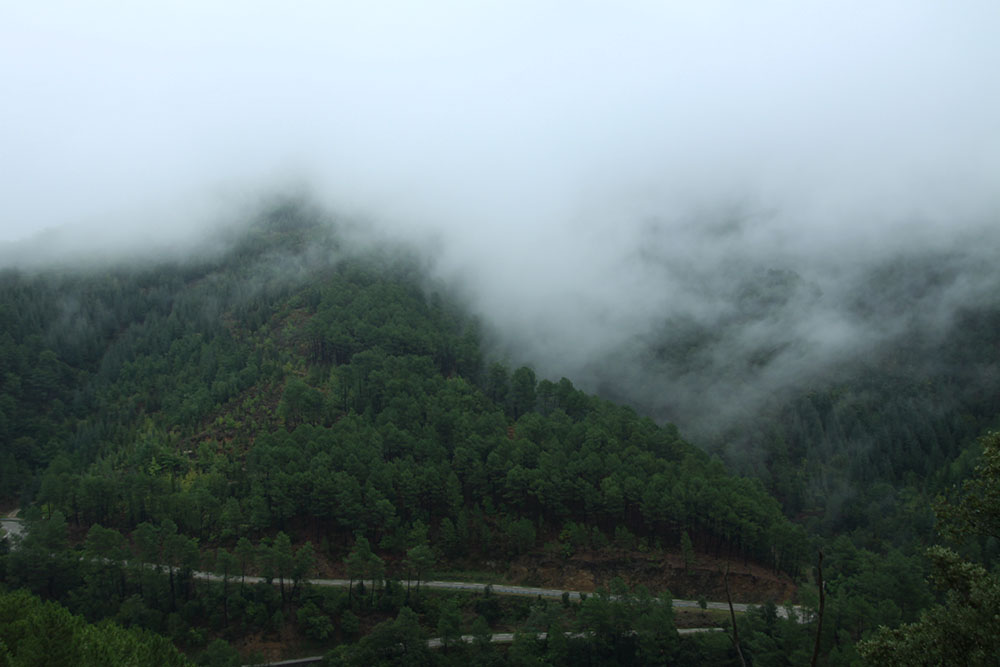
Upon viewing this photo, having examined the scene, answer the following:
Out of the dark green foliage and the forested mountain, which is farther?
the forested mountain

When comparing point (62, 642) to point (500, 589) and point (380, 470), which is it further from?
point (500, 589)

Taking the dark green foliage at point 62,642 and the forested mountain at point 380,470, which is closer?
the dark green foliage at point 62,642

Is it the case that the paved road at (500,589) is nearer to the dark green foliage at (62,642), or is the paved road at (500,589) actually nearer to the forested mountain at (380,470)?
the forested mountain at (380,470)

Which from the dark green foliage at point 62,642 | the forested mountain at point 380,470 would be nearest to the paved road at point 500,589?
the forested mountain at point 380,470

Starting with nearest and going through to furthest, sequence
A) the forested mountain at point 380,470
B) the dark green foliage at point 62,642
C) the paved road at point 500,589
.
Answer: the dark green foliage at point 62,642 < the forested mountain at point 380,470 < the paved road at point 500,589

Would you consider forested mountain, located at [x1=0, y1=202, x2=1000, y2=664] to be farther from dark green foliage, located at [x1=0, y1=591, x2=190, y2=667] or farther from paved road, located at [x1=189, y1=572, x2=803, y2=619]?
dark green foliage, located at [x1=0, y1=591, x2=190, y2=667]

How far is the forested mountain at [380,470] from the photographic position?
65375mm

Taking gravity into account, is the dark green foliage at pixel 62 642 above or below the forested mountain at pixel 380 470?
below

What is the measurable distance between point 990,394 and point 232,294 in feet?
516

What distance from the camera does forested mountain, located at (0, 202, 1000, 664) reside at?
65.4 metres

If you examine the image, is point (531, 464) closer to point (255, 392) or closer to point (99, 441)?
point (255, 392)

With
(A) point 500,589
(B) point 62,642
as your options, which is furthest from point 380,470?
(B) point 62,642

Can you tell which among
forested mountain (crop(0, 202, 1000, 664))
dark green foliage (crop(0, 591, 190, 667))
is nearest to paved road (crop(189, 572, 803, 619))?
forested mountain (crop(0, 202, 1000, 664))

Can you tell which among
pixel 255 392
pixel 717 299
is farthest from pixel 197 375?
pixel 717 299
